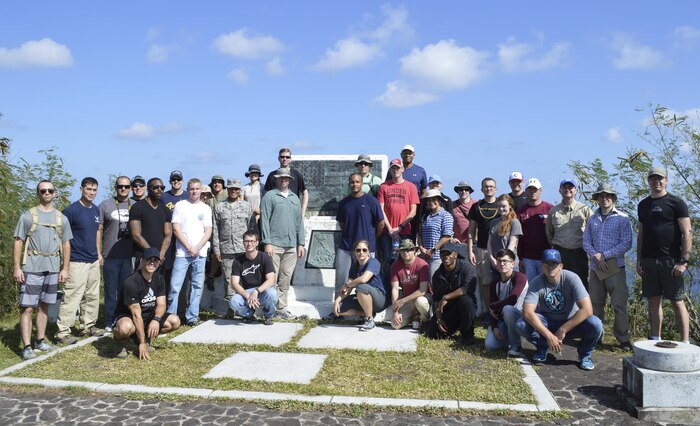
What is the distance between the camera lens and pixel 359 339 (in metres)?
6.86

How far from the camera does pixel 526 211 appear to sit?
7.54 m

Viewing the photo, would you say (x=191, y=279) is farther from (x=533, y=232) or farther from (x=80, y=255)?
(x=533, y=232)

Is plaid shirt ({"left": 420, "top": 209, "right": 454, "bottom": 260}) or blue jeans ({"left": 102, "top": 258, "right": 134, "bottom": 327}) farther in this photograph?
plaid shirt ({"left": 420, "top": 209, "right": 454, "bottom": 260})

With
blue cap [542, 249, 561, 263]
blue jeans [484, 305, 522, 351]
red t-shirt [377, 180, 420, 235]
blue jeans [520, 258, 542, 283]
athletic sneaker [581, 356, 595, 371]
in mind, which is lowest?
athletic sneaker [581, 356, 595, 371]

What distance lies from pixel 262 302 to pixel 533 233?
3.55 m

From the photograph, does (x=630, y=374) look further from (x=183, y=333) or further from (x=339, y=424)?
(x=183, y=333)

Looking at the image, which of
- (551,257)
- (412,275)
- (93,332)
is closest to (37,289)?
(93,332)

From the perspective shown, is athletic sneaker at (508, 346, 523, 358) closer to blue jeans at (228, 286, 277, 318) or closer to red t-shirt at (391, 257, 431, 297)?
red t-shirt at (391, 257, 431, 297)

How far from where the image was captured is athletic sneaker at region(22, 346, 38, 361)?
244 inches

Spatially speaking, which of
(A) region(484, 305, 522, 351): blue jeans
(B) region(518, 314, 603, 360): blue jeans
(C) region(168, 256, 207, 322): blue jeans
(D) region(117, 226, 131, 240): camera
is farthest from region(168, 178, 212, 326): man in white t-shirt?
(B) region(518, 314, 603, 360): blue jeans

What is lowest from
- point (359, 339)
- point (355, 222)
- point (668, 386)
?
point (359, 339)

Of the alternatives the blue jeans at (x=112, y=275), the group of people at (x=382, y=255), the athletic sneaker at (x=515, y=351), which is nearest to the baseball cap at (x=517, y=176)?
the group of people at (x=382, y=255)

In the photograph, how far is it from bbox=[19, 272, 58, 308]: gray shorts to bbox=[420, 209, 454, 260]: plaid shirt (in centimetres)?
444

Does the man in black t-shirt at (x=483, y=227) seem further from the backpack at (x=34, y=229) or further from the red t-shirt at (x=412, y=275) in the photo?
the backpack at (x=34, y=229)
